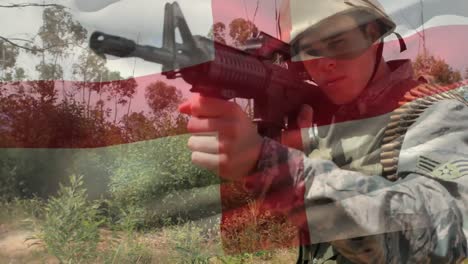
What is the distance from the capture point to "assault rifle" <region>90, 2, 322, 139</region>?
1.66ft

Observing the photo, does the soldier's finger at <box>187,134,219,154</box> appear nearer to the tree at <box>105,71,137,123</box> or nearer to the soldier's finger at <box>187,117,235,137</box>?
the soldier's finger at <box>187,117,235,137</box>

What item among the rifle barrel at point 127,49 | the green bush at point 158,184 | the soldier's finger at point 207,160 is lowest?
the green bush at point 158,184

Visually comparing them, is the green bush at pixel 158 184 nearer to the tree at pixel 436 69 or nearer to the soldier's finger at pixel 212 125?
the soldier's finger at pixel 212 125

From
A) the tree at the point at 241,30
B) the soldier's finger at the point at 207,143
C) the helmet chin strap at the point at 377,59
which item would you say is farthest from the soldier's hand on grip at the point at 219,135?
the helmet chin strap at the point at 377,59

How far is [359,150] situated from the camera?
0.74m

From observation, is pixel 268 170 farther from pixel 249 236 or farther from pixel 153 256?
pixel 153 256

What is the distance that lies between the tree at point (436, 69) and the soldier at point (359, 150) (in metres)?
0.03

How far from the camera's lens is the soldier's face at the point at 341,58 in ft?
2.33

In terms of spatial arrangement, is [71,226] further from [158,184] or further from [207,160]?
[207,160]

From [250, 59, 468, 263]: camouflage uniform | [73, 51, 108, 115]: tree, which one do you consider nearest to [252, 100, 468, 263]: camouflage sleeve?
[250, 59, 468, 263]: camouflage uniform

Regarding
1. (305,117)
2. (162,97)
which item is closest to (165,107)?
(162,97)

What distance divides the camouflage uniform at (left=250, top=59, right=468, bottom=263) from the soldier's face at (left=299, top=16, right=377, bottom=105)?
3.9 inches

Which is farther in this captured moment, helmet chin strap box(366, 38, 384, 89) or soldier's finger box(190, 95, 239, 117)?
helmet chin strap box(366, 38, 384, 89)

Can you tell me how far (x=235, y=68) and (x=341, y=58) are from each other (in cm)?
22
